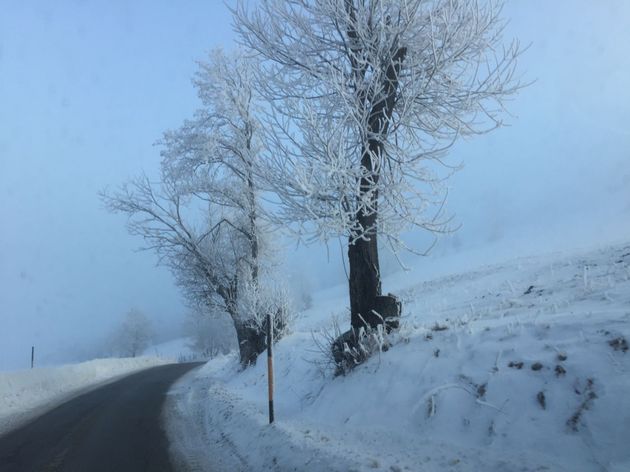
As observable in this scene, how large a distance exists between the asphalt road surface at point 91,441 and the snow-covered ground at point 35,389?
0.70 m

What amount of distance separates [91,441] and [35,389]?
10644 mm

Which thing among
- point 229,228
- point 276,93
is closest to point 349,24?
point 276,93

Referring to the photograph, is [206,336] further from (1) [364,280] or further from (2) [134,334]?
(1) [364,280]

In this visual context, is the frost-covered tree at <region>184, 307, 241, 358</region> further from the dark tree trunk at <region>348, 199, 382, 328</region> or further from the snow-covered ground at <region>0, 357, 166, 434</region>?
the dark tree trunk at <region>348, 199, 382, 328</region>

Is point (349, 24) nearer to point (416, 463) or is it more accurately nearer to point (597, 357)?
point (597, 357)

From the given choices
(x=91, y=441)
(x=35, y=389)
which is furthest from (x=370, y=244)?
(x=35, y=389)

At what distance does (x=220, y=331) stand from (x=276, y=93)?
6583 centimetres

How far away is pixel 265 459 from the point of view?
5.23 meters

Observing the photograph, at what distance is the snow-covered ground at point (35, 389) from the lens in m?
10.7

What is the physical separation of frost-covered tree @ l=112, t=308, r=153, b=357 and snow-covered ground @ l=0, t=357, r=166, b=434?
6174 cm

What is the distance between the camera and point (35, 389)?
15.6 meters

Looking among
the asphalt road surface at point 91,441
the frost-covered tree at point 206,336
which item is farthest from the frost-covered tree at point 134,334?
the asphalt road surface at point 91,441

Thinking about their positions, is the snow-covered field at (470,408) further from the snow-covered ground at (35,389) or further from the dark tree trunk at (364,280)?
the snow-covered ground at (35,389)

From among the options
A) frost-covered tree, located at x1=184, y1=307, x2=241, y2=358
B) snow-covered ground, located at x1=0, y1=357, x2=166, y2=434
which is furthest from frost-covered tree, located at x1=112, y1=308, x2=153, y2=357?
snow-covered ground, located at x1=0, y1=357, x2=166, y2=434
